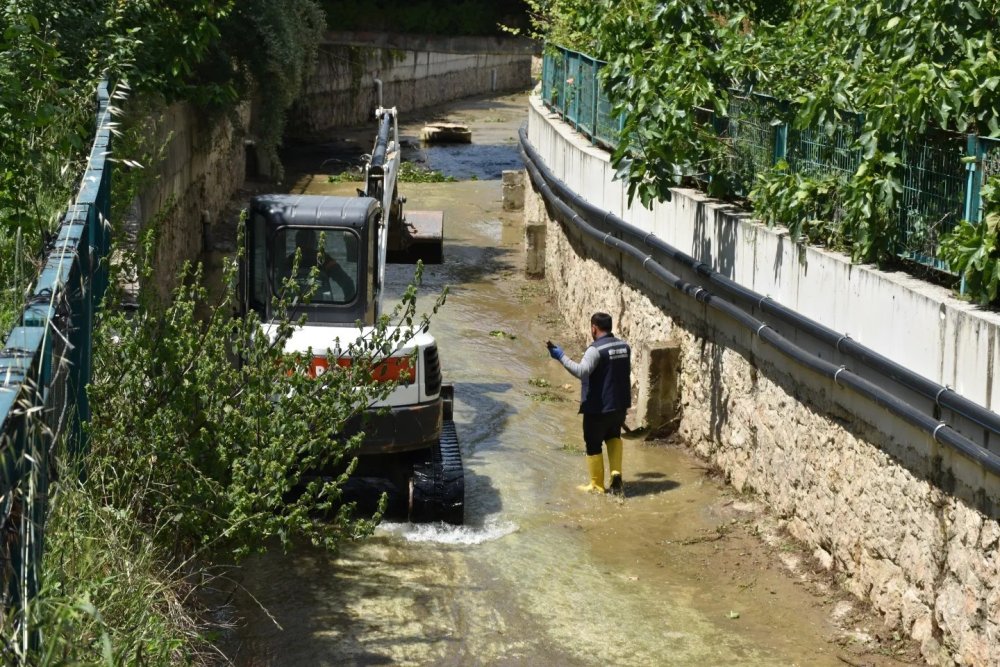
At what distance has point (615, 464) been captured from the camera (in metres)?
10.9

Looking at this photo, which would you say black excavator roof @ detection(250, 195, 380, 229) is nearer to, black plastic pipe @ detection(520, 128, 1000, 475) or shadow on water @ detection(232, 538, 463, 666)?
shadow on water @ detection(232, 538, 463, 666)

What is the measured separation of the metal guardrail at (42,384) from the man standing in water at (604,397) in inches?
174

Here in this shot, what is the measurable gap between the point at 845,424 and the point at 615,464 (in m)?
2.66

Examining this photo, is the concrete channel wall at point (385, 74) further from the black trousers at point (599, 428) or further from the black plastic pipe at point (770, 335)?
the black trousers at point (599, 428)

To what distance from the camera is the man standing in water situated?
10.8 m

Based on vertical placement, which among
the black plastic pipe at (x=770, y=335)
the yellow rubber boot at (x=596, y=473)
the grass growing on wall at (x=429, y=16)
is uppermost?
the grass growing on wall at (x=429, y=16)

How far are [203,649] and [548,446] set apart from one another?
238 inches

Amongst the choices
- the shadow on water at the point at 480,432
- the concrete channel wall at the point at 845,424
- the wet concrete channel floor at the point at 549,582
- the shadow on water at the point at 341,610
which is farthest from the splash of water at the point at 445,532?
the concrete channel wall at the point at 845,424

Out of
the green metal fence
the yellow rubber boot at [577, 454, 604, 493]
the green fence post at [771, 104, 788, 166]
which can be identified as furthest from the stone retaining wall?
the green fence post at [771, 104, 788, 166]

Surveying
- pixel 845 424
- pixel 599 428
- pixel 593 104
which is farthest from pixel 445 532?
pixel 593 104

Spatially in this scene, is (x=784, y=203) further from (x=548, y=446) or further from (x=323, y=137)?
(x=323, y=137)

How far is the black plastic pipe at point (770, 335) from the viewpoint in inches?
278

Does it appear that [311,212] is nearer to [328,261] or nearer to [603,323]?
[328,261]

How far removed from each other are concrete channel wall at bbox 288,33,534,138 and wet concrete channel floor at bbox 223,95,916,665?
1060 inches
